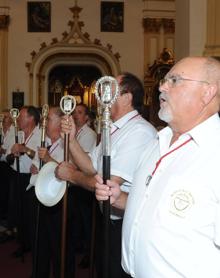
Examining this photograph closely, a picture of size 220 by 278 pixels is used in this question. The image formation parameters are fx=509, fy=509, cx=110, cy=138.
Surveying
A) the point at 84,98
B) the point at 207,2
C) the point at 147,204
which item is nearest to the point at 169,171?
the point at 147,204

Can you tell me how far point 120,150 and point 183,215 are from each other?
1.24 m

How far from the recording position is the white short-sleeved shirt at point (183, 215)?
2.24 m

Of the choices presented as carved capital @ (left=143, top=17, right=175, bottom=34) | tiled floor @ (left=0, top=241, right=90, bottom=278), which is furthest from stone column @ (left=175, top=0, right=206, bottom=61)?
carved capital @ (left=143, top=17, right=175, bottom=34)

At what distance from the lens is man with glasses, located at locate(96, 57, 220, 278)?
2.25m

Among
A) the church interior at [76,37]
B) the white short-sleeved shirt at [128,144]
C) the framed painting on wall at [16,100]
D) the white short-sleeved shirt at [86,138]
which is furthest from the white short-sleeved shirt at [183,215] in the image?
the framed painting on wall at [16,100]

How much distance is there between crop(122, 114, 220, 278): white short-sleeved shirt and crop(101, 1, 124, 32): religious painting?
1468cm

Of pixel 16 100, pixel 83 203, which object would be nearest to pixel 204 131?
pixel 83 203

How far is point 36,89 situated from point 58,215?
1236cm

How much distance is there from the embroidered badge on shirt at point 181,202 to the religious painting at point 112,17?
1498 centimetres

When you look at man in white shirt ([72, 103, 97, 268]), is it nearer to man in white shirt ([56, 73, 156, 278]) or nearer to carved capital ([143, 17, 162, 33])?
man in white shirt ([56, 73, 156, 278])

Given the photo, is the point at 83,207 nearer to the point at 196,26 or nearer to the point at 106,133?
the point at 196,26

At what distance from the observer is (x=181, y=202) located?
227cm

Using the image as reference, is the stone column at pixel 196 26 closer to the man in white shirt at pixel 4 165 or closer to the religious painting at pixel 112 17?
the man in white shirt at pixel 4 165

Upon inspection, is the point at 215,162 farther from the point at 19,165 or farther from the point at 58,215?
the point at 19,165
